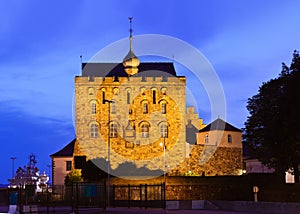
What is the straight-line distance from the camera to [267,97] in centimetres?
5256

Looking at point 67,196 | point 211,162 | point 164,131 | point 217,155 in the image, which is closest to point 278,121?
point 67,196

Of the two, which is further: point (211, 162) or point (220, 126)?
point (220, 126)

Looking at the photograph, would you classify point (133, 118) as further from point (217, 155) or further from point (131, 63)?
point (217, 155)

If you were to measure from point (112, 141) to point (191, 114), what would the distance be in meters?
19.8

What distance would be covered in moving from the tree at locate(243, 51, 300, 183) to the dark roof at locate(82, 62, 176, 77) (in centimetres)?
A: 4831

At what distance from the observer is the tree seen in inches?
1859

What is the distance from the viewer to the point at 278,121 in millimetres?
48781

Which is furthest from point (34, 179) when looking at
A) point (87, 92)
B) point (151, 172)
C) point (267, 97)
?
point (87, 92)

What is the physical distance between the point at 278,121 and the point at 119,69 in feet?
189

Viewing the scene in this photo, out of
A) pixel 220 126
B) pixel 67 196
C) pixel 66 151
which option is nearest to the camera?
pixel 67 196

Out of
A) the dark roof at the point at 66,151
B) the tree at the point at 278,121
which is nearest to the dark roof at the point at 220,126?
the dark roof at the point at 66,151

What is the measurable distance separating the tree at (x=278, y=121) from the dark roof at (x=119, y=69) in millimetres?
48312

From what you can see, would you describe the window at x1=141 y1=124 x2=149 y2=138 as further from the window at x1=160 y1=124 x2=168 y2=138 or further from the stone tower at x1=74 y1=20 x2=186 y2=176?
the window at x1=160 y1=124 x2=168 y2=138

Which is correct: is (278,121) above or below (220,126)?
below
